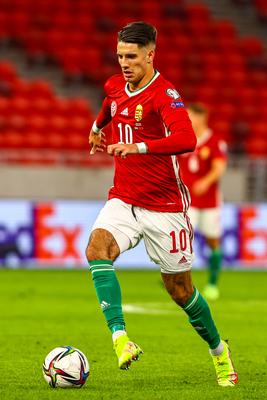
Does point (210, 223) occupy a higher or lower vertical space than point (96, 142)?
lower

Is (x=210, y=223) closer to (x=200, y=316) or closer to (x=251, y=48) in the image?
(x=200, y=316)

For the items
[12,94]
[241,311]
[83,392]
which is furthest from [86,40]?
[83,392]

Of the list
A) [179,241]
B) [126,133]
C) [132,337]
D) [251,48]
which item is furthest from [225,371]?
[251,48]

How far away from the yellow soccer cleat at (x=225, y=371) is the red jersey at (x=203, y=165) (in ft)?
21.3

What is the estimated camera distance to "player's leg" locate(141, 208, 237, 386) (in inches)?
262

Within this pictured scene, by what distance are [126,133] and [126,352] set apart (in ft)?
4.71

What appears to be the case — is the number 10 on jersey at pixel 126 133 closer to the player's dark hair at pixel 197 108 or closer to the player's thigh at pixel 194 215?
the player's dark hair at pixel 197 108

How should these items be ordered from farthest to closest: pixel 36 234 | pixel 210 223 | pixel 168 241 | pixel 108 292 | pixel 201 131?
pixel 36 234
pixel 210 223
pixel 201 131
pixel 168 241
pixel 108 292

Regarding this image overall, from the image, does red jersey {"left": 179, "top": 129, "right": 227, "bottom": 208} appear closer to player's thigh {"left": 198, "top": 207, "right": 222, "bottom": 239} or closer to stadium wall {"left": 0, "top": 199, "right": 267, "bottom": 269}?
player's thigh {"left": 198, "top": 207, "right": 222, "bottom": 239}

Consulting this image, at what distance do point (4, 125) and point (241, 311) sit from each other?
8.80 metres

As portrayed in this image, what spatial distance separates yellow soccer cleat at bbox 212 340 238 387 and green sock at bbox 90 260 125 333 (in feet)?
2.68

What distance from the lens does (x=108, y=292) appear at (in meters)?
6.33

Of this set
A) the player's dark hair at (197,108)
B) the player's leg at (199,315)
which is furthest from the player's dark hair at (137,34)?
the player's dark hair at (197,108)

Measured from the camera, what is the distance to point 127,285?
14.2m
